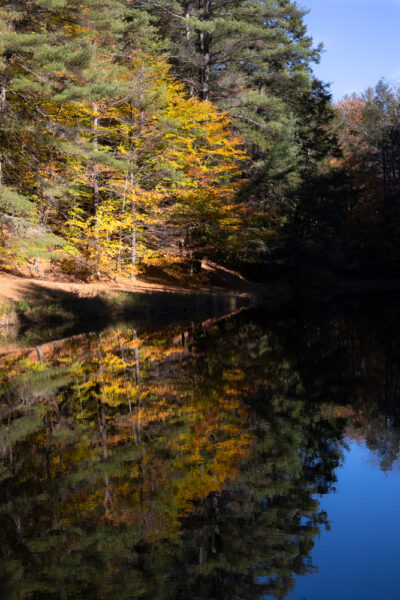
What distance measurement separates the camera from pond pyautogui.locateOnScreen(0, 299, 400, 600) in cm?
329

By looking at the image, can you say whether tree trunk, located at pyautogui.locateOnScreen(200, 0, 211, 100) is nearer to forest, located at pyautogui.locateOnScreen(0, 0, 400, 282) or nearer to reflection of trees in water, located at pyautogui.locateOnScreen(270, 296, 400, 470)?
forest, located at pyautogui.locateOnScreen(0, 0, 400, 282)

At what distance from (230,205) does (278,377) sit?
2068cm

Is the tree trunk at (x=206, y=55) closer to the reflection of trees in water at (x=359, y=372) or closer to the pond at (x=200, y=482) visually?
the reflection of trees in water at (x=359, y=372)

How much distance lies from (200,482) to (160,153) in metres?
23.7

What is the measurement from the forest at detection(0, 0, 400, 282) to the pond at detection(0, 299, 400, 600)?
41.4 feet

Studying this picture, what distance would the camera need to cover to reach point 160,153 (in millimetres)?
26781

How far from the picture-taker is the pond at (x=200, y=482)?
3.29 m

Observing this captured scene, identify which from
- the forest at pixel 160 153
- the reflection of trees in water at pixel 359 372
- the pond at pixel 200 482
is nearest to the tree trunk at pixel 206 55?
the forest at pixel 160 153

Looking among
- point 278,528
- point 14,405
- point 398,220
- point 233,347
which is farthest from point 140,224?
point 398,220

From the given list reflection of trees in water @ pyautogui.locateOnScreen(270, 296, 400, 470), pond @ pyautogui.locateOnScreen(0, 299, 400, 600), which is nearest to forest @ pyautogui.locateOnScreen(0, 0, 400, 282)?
reflection of trees in water @ pyautogui.locateOnScreen(270, 296, 400, 470)

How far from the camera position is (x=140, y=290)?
82.2 feet

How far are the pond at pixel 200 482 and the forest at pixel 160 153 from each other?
41.4 ft

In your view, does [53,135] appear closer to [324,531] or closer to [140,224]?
[140,224]

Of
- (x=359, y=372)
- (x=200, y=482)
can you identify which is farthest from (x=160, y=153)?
(x=200, y=482)
